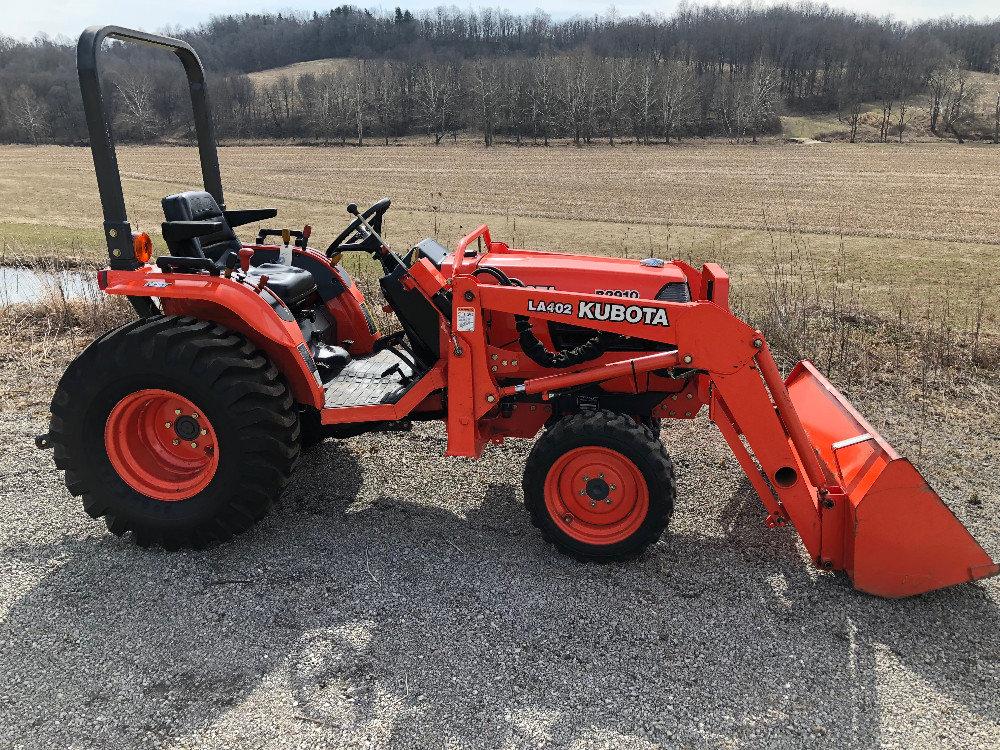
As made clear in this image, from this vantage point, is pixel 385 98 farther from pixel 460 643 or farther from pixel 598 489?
pixel 460 643

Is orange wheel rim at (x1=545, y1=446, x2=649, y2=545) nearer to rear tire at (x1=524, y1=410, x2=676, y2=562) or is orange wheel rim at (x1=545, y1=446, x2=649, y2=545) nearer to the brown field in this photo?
rear tire at (x1=524, y1=410, x2=676, y2=562)

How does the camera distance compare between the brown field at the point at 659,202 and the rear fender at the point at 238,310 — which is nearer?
the rear fender at the point at 238,310

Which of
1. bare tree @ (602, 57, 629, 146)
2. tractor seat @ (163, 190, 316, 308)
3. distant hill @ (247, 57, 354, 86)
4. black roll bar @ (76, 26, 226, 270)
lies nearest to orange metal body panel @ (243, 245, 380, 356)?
tractor seat @ (163, 190, 316, 308)

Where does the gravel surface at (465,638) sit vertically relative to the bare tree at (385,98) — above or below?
below

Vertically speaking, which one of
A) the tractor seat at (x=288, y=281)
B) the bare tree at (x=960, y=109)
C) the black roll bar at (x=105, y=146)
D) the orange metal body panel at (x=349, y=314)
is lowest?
the orange metal body panel at (x=349, y=314)

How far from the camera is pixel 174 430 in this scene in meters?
3.65

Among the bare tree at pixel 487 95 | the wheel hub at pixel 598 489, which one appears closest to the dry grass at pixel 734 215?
the wheel hub at pixel 598 489

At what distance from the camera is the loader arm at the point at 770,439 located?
3.03 metres

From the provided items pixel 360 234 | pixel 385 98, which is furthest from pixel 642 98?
pixel 360 234

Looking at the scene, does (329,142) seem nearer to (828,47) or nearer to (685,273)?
(685,273)

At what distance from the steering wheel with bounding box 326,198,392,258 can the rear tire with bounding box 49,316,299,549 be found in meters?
0.80

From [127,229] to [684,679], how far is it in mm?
3100

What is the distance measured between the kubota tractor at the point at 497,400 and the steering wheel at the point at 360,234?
0.08 ft

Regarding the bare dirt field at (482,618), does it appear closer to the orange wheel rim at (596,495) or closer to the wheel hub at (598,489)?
the orange wheel rim at (596,495)
